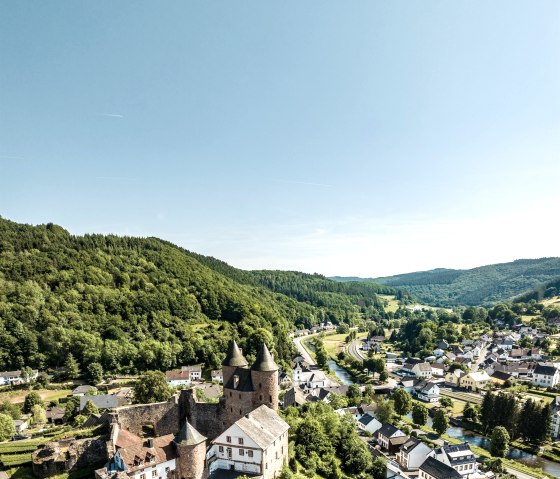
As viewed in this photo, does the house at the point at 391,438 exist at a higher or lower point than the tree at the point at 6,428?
lower

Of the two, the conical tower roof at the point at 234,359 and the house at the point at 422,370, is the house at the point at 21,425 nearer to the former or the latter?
the conical tower roof at the point at 234,359

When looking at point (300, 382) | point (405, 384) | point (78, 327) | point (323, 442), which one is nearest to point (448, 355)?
point (405, 384)

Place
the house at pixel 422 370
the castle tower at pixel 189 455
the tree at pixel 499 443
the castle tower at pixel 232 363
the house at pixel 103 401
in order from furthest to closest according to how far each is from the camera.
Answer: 1. the house at pixel 422 370
2. the house at pixel 103 401
3. the tree at pixel 499 443
4. the castle tower at pixel 232 363
5. the castle tower at pixel 189 455

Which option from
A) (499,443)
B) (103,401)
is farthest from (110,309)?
(499,443)

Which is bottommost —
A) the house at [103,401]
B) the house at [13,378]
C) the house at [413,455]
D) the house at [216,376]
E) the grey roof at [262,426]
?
the house at [413,455]

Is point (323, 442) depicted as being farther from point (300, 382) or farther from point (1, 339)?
point (1, 339)

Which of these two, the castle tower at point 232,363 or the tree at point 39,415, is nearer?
the castle tower at point 232,363

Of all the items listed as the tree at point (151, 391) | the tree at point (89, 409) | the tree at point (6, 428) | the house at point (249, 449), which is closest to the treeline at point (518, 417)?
the house at point (249, 449)

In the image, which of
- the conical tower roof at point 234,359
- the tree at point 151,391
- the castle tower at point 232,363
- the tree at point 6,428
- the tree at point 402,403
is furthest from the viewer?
the tree at point 402,403
